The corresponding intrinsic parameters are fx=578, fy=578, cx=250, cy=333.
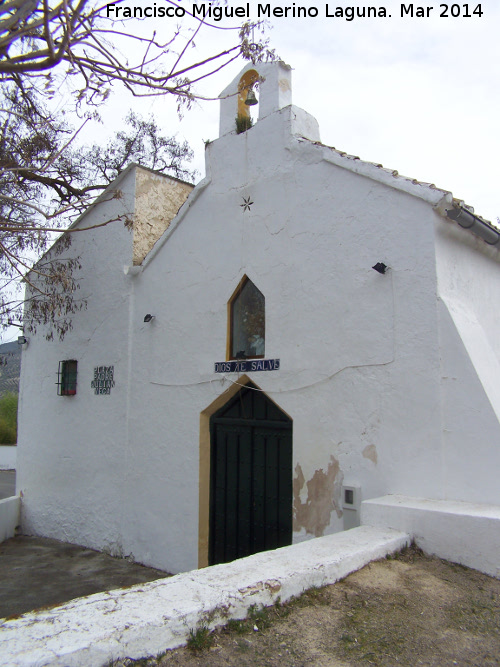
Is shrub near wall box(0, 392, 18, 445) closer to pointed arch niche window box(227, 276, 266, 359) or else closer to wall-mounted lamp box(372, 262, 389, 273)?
pointed arch niche window box(227, 276, 266, 359)

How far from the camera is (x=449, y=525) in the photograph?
4594mm

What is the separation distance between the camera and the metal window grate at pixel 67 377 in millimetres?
10281

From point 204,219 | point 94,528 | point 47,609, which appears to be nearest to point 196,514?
point 94,528

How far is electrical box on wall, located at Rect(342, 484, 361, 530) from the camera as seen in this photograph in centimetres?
584

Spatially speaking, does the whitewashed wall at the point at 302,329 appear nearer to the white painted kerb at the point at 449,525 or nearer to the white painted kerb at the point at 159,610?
the white painted kerb at the point at 449,525

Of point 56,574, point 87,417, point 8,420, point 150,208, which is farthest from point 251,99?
point 8,420

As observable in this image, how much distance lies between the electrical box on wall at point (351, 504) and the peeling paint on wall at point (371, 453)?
1.03ft

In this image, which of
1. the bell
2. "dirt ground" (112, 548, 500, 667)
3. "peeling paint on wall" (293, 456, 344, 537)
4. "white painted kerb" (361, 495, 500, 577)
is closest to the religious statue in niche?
"peeling paint on wall" (293, 456, 344, 537)

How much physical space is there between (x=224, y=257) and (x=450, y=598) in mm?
5071

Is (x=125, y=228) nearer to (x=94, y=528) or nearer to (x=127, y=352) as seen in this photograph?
(x=127, y=352)

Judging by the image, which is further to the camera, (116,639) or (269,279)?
(269,279)

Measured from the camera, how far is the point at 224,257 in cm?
776

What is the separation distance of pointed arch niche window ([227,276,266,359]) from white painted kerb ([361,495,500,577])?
271 cm

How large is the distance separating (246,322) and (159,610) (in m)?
4.79
